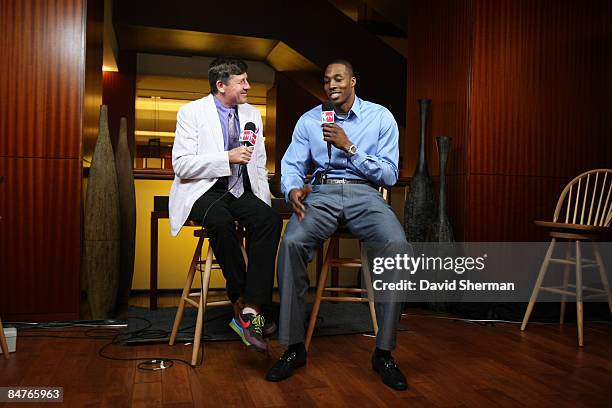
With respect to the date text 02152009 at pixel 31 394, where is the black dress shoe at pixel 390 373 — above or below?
above

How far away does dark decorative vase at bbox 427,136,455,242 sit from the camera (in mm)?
3615

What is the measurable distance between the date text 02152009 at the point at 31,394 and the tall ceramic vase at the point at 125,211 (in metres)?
1.44

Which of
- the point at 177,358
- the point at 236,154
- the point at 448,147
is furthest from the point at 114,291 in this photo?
the point at 448,147

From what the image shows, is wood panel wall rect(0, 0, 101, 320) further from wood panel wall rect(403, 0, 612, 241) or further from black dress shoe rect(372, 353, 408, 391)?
wood panel wall rect(403, 0, 612, 241)

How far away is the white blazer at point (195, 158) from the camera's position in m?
2.45

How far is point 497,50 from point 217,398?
2.99 metres

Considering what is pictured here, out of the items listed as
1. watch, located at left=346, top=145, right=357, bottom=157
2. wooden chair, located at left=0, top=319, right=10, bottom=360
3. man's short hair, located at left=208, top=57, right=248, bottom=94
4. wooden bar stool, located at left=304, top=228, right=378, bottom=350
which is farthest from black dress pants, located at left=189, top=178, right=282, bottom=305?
wooden chair, located at left=0, top=319, right=10, bottom=360

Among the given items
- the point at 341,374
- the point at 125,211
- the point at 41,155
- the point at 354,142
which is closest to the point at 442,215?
the point at 354,142

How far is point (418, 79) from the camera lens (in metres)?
4.41

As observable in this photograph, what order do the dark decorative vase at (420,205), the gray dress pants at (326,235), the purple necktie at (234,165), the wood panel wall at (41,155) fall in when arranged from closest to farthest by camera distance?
the gray dress pants at (326,235) → the purple necktie at (234,165) → the wood panel wall at (41,155) → the dark decorative vase at (420,205)

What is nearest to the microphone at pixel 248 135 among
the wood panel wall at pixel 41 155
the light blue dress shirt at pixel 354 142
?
the light blue dress shirt at pixel 354 142

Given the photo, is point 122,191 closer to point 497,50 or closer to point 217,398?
point 217,398

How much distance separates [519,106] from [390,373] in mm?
2442

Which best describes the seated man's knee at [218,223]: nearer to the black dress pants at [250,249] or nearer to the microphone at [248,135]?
the black dress pants at [250,249]
